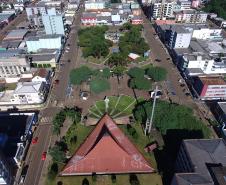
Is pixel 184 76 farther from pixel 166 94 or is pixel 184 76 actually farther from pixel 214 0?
pixel 214 0

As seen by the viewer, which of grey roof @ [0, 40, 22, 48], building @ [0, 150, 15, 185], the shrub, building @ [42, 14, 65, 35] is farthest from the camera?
building @ [42, 14, 65, 35]

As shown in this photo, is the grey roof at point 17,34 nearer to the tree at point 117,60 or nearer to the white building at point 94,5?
the white building at point 94,5

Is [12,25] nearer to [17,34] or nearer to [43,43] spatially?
[17,34]

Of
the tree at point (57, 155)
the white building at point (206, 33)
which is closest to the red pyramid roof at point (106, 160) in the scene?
the tree at point (57, 155)


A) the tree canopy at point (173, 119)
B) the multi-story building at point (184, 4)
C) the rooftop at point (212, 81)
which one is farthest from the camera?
the multi-story building at point (184, 4)

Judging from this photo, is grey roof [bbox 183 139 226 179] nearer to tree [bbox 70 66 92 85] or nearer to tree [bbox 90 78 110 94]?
tree [bbox 90 78 110 94]

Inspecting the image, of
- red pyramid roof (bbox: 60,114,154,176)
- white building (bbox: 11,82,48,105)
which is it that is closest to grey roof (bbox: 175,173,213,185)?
red pyramid roof (bbox: 60,114,154,176)
